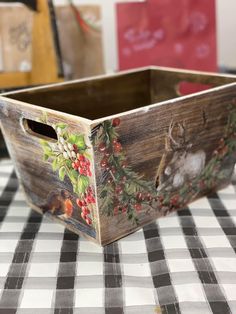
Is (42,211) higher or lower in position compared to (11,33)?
lower

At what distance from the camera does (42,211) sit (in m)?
0.69

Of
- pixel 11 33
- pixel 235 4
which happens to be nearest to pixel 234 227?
pixel 11 33

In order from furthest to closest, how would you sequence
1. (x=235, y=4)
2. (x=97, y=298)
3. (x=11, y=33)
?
(x=235, y=4), (x=11, y=33), (x=97, y=298)

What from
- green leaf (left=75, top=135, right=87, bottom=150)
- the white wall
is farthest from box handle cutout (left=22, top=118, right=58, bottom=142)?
the white wall

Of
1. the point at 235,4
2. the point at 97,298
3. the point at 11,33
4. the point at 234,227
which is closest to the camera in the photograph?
the point at 97,298

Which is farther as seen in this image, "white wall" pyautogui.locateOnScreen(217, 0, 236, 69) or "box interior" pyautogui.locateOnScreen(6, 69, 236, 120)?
"white wall" pyautogui.locateOnScreen(217, 0, 236, 69)

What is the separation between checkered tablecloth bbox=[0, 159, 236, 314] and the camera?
0.49 meters

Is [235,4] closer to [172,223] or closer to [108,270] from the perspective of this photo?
[172,223]

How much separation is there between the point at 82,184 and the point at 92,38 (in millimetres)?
561

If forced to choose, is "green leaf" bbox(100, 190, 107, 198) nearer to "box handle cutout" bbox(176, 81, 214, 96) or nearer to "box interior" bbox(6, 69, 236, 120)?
"box interior" bbox(6, 69, 236, 120)

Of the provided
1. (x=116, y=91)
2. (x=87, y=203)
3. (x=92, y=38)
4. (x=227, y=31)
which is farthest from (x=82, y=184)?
(x=227, y=31)

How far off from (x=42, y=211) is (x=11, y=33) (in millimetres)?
465

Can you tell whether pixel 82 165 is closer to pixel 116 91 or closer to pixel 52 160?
pixel 52 160

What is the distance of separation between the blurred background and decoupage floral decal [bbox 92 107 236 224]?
0.37 metres
